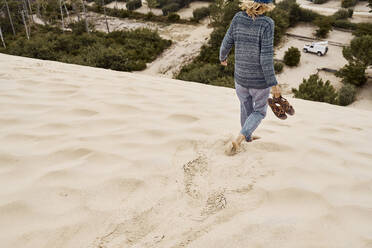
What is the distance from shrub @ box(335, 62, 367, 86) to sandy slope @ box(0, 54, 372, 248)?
12.1 meters

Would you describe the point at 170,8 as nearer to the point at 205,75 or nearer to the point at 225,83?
the point at 205,75

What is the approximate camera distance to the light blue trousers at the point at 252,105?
246cm

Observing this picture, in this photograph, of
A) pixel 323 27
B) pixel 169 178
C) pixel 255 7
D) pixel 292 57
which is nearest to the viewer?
pixel 169 178

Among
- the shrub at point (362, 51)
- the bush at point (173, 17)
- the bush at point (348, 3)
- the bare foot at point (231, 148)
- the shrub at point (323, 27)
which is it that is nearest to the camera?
the bare foot at point (231, 148)

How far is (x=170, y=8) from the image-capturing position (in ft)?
98.7

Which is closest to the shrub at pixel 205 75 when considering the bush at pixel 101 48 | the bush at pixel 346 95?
the bush at pixel 101 48

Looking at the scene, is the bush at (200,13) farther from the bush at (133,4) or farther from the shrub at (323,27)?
the shrub at (323,27)

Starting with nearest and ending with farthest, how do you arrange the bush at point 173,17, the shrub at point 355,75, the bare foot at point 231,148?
1. the bare foot at point 231,148
2. the shrub at point 355,75
3. the bush at point 173,17

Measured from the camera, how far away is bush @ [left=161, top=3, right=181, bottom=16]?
98.0 feet

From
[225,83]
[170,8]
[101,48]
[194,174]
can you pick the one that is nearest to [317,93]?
[225,83]

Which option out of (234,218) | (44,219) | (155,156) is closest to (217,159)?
(155,156)

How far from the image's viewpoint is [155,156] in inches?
89.0

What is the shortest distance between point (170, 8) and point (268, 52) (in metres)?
30.4

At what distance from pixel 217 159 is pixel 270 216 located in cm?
77
